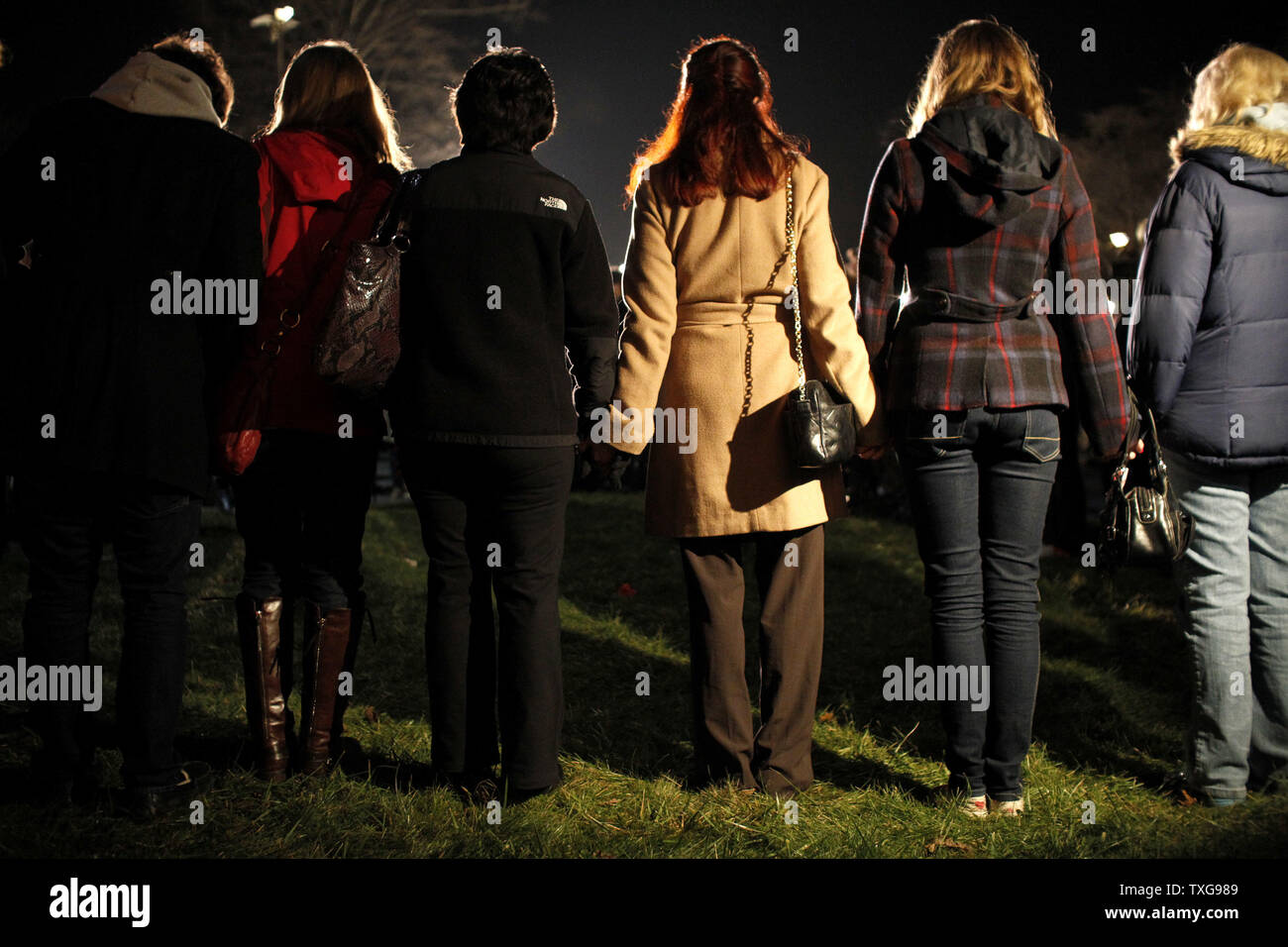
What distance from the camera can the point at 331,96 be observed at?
3.08 metres

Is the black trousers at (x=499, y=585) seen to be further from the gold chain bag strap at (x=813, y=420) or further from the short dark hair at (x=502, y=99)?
the short dark hair at (x=502, y=99)

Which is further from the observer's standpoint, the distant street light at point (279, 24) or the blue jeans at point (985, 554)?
the distant street light at point (279, 24)

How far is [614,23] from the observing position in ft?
14.9

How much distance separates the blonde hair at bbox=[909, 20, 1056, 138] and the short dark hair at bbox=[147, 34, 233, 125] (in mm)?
1997

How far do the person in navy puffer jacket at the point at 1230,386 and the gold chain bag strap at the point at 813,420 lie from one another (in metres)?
1.00

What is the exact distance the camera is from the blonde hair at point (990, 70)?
298 centimetres

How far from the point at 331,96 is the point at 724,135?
115cm

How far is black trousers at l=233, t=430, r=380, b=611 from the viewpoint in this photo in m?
3.01

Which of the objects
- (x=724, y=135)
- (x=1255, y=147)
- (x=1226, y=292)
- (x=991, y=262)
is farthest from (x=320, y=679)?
(x=1255, y=147)

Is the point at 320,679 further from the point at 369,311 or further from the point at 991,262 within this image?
the point at 991,262

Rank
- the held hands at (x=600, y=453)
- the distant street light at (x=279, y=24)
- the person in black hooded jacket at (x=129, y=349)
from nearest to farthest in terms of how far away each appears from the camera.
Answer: the person in black hooded jacket at (x=129, y=349) < the held hands at (x=600, y=453) < the distant street light at (x=279, y=24)

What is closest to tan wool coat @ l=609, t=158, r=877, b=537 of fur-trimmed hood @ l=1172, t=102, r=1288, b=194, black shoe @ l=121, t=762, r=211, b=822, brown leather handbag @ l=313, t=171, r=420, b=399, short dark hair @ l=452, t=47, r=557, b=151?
short dark hair @ l=452, t=47, r=557, b=151

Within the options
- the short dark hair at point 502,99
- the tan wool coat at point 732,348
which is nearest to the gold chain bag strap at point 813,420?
the tan wool coat at point 732,348
